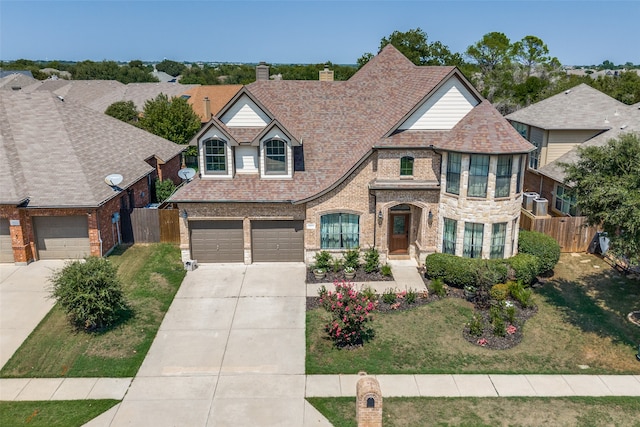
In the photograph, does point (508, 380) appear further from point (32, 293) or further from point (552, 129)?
point (552, 129)

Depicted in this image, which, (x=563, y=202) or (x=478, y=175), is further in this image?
(x=563, y=202)

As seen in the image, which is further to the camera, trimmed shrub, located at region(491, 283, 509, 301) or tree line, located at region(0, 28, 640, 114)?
tree line, located at region(0, 28, 640, 114)

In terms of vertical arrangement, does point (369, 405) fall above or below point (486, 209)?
below

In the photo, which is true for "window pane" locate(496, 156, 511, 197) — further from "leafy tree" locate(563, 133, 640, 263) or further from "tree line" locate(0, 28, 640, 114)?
"tree line" locate(0, 28, 640, 114)

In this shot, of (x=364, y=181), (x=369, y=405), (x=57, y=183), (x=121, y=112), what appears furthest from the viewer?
(x=121, y=112)

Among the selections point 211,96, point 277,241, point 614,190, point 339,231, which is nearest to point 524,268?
point 614,190

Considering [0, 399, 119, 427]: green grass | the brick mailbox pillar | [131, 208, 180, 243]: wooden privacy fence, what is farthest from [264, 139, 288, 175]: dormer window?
the brick mailbox pillar

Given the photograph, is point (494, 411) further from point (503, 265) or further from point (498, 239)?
point (498, 239)
